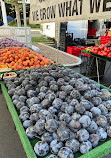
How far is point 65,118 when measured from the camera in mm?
1112

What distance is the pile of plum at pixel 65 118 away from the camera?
97 centimetres

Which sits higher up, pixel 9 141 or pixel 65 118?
pixel 65 118

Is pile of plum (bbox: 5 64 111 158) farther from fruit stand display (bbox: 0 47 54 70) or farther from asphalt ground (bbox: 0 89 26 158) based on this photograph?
fruit stand display (bbox: 0 47 54 70)

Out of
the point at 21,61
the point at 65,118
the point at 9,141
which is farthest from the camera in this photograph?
the point at 21,61

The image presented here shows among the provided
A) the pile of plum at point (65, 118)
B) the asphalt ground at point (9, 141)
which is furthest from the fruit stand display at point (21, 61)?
the pile of plum at point (65, 118)

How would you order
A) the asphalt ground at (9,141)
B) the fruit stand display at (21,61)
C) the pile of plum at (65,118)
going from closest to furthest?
the pile of plum at (65,118), the asphalt ground at (9,141), the fruit stand display at (21,61)

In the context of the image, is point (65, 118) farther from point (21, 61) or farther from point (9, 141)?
point (21, 61)

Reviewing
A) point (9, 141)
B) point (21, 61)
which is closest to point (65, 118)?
point (9, 141)

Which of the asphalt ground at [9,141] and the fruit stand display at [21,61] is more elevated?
the fruit stand display at [21,61]

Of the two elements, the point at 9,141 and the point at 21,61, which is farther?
the point at 21,61

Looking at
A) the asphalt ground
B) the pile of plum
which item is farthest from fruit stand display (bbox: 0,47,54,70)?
the pile of plum

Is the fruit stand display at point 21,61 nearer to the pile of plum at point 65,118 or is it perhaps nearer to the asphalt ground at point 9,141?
the asphalt ground at point 9,141

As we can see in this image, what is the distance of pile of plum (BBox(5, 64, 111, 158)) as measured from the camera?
0.97m

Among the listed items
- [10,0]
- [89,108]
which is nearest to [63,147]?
[89,108]
